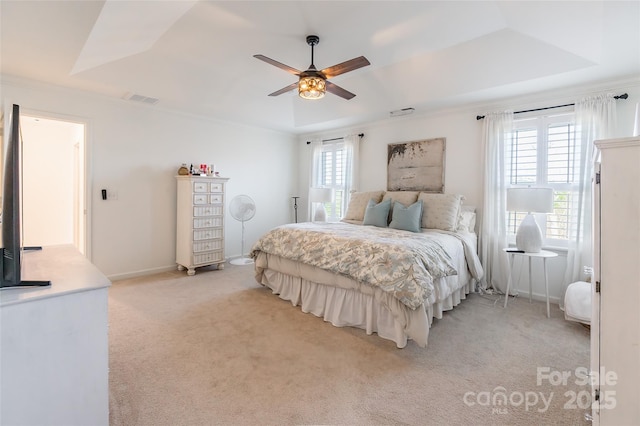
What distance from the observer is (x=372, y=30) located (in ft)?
9.09

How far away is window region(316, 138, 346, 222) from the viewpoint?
5449 mm

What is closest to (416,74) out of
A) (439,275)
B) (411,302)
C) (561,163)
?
(561,163)

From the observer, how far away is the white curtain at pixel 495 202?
365 cm

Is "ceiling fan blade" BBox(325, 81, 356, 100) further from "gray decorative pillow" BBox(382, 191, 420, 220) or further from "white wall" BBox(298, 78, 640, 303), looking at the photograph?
"white wall" BBox(298, 78, 640, 303)

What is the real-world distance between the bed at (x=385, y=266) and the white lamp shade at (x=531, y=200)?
23.2 inches

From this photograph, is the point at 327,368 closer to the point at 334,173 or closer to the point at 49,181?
the point at 334,173

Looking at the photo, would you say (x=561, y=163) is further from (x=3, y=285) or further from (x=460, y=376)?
(x=3, y=285)

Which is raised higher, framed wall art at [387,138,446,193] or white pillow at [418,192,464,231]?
framed wall art at [387,138,446,193]

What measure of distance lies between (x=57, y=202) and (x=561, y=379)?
658 centimetres

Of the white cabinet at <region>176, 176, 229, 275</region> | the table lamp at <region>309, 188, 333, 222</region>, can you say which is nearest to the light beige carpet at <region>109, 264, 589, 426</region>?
the white cabinet at <region>176, 176, 229, 275</region>

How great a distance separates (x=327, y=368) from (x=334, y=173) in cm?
396

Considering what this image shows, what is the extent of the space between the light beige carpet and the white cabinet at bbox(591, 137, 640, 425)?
1.81 ft

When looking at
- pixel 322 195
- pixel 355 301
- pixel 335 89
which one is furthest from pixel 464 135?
pixel 355 301

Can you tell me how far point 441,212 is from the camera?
3584 mm
